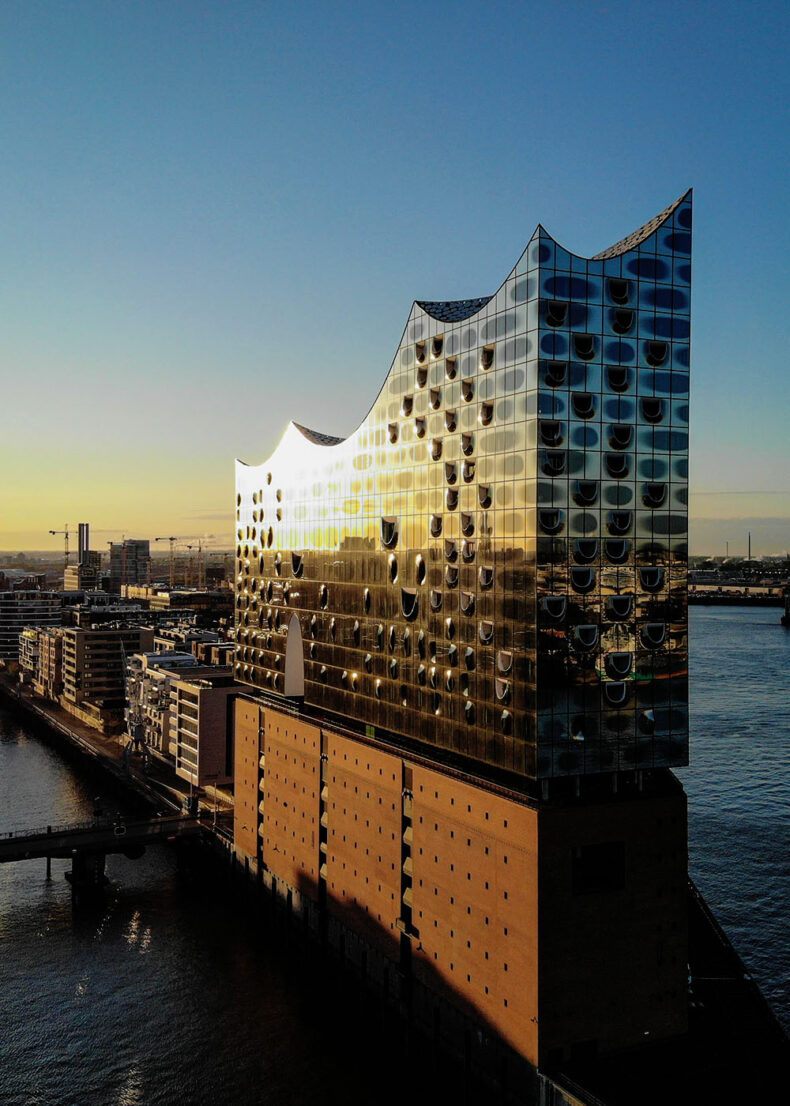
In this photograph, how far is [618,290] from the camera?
40750 millimetres

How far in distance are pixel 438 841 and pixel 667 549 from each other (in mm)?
15795

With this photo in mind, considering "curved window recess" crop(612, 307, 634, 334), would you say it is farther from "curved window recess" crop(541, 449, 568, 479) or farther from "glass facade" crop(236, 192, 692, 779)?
"curved window recess" crop(541, 449, 568, 479)

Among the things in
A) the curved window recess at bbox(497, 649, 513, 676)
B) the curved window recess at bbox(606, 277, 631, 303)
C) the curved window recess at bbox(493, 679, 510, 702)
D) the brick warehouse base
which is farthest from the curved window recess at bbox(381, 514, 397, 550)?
the curved window recess at bbox(606, 277, 631, 303)

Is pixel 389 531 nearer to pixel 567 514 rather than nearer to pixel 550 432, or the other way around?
pixel 567 514

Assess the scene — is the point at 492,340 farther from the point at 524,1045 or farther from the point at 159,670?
the point at 159,670

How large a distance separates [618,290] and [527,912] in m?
24.3

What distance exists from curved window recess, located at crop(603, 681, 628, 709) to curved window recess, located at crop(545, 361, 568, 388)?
1185 cm

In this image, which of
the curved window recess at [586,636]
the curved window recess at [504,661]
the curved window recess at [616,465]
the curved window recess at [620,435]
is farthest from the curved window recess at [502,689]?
the curved window recess at [620,435]

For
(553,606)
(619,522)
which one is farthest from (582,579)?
(619,522)

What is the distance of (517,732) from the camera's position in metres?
40.1

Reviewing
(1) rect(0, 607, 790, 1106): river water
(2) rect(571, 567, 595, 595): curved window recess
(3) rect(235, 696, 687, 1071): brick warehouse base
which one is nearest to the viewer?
(3) rect(235, 696, 687, 1071): brick warehouse base

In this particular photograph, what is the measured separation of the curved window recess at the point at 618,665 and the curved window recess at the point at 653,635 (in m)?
1.05

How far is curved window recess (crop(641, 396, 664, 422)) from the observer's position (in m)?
40.9

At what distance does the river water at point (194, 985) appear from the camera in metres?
42.8
